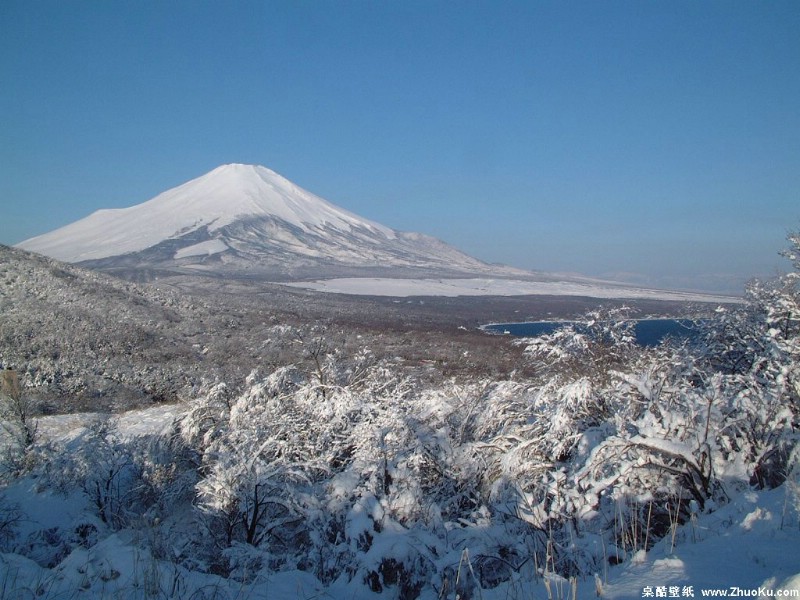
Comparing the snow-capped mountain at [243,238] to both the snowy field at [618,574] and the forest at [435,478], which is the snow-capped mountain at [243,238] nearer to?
the forest at [435,478]

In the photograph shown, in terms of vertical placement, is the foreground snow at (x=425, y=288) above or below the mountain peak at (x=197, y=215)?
below

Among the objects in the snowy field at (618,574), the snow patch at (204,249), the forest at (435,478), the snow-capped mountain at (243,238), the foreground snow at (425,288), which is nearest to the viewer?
the snowy field at (618,574)

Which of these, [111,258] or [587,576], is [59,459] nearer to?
[587,576]

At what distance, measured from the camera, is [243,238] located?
12756 centimetres

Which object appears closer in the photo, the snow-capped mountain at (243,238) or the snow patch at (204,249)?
the snow-capped mountain at (243,238)

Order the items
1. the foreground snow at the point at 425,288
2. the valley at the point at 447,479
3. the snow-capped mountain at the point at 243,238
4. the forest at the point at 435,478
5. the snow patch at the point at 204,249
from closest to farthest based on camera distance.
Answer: the valley at the point at 447,479 → the forest at the point at 435,478 → the foreground snow at the point at 425,288 → the snow-capped mountain at the point at 243,238 → the snow patch at the point at 204,249

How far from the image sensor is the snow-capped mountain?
106750 mm

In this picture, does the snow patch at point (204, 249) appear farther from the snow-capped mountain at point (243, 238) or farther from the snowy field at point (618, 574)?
the snowy field at point (618, 574)

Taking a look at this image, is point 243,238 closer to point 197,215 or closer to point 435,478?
point 197,215

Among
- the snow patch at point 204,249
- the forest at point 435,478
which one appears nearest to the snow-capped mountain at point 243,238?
the snow patch at point 204,249

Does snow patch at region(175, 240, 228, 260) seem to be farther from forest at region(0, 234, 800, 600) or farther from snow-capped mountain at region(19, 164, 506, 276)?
forest at region(0, 234, 800, 600)

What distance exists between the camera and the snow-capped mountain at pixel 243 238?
10675 centimetres

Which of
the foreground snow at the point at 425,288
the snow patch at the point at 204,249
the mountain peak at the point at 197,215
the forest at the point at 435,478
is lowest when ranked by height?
the forest at the point at 435,478

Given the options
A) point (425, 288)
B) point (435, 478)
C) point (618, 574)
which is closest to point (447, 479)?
point (435, 478)
